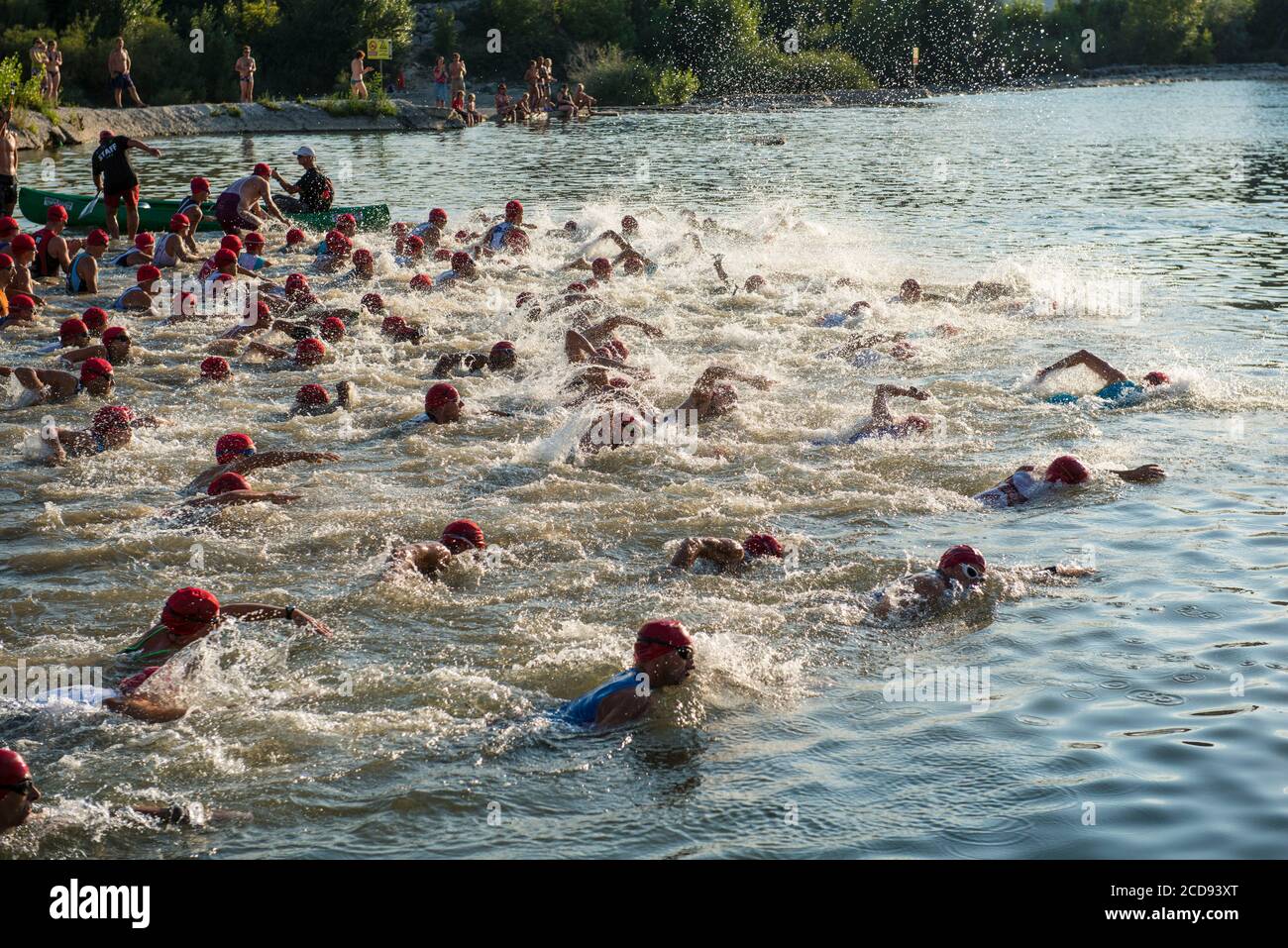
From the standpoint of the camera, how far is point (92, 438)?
1125 centimetres

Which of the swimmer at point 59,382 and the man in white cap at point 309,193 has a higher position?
the man in white cap at point 309,193

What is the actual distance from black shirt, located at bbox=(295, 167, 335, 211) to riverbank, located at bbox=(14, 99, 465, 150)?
1265 cm

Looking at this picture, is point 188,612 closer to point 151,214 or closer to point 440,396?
point 440,396

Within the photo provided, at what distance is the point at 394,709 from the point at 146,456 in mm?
5430

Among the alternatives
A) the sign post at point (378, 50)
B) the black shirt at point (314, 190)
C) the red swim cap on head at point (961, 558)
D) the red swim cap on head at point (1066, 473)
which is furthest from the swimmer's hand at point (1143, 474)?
the sign post at point (378, 50)

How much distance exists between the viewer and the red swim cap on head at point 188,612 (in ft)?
→ 23.5

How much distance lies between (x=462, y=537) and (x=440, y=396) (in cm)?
357

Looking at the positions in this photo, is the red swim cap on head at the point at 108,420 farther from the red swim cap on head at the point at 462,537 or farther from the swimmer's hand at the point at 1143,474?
the swimmer's hand at the point at 1143,474

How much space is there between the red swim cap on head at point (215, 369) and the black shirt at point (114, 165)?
25.5 ft

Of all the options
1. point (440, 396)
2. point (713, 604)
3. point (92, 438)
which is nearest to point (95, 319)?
point (92, 438)
